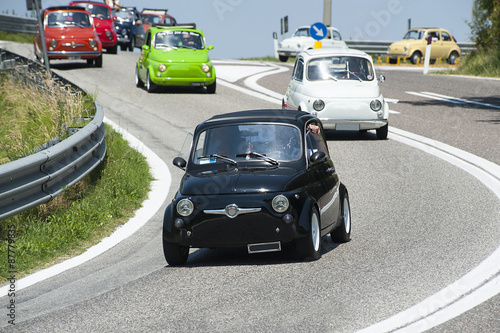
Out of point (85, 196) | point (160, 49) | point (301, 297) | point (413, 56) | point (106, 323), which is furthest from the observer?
point (413, 56)

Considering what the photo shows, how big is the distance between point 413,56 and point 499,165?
27.7 metres

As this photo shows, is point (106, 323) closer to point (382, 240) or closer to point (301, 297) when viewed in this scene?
point (301, 297)

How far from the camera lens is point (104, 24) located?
32.6 metres

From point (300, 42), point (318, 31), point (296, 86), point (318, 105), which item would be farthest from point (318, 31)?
point (318, 105)

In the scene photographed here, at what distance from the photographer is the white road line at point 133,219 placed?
23.0ft

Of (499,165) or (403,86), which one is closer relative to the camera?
(499,165)

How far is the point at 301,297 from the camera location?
5.94 metres

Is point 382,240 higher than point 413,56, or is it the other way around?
point 382,240

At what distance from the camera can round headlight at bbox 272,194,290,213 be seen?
6977 mm

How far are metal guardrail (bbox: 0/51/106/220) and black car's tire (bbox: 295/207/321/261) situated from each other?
8.91ft

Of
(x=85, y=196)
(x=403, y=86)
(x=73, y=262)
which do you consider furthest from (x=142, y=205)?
(x=403, y=86)

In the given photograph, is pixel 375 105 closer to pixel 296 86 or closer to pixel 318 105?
pixel 318 105

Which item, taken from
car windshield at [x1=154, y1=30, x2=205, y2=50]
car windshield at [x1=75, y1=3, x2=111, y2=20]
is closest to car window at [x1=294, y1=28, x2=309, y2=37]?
car windshield at [x1=75, y1=3, x2=111, y2=20]

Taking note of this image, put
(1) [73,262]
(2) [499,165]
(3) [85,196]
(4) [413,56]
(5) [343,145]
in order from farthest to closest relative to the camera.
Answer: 1. (4) [413,56]
2. (5) [343,145]
3. (2) [499,165]
4. (3) [85,196]
5. (1) [73,262]
